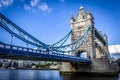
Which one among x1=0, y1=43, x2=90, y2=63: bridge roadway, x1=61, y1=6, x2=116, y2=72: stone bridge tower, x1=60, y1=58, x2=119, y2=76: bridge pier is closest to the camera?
Result: x1=0, y1=43, x2=90, y2=63: bridge roadway

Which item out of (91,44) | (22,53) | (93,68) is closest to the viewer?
(22,53)

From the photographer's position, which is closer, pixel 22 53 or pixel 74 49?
pixel 22 53

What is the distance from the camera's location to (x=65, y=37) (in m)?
37.8

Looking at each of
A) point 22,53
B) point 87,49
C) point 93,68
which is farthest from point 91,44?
point 22,53

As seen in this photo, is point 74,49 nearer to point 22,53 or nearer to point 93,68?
point 93,68

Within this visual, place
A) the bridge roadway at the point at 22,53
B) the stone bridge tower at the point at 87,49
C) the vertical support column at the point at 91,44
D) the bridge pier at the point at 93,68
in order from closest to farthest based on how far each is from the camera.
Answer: the bridge roadway at the point at 22,53
the bridge pier at the point at 93,68
the stone bridge tower at the point at 87,49
the vertical support column at the point at 91,44

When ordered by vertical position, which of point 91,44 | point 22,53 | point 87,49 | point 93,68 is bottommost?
point 93,68

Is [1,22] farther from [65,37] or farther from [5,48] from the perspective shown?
[65,37]

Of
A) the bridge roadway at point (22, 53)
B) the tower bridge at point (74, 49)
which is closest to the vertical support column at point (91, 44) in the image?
the tower bridge at point (74, 49)

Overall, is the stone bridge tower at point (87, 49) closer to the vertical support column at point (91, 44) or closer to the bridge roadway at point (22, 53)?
the vertical support column at point (91, 44)

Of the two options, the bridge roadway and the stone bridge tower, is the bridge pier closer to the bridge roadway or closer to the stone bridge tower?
the stone bridge tower

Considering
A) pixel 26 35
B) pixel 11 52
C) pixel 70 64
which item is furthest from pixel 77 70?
pixel 11 52

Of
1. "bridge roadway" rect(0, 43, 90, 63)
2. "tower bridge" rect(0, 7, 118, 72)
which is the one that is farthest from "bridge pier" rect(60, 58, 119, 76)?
"bridge roadway" rect(0, 43, 90, 63)

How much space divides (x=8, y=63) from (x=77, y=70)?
67.0m
